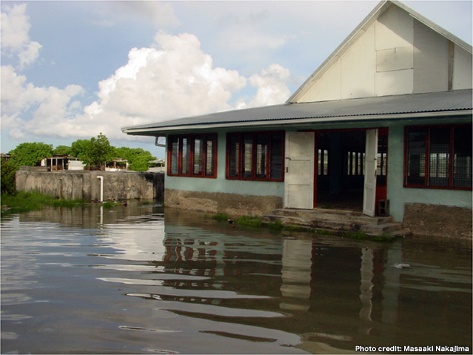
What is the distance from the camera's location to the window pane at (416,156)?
10734 mm

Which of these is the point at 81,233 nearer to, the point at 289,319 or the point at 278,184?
the point at 278,184

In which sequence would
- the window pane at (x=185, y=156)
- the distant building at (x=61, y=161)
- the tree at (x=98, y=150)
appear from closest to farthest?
the window pane at (x=185, y=156) → the tree at (x=98, y=150) → the distant building at (x=61, y=161)

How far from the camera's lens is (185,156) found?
1614cm

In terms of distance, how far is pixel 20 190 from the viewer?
794 inches

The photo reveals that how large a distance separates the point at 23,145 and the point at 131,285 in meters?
79.7

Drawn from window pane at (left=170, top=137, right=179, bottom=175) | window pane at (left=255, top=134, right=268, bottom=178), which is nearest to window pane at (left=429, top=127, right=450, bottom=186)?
window pane at (left=255, top=134, right=268, bottom=178)

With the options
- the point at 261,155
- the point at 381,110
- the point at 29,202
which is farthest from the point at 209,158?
the point at 29,202

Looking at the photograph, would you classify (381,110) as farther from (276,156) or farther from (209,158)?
(209,158)

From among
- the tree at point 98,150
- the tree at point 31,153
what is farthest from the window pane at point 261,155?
the tree at point 31,153

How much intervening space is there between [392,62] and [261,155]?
5.01 m

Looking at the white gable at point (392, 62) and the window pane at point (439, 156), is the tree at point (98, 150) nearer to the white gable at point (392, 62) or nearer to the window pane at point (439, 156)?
the white gable at point (392, 62)

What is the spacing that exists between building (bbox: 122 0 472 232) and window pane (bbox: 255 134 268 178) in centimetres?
3

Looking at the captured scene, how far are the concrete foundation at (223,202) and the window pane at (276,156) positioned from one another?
29.5 inches

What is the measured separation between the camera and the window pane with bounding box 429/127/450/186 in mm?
10359
